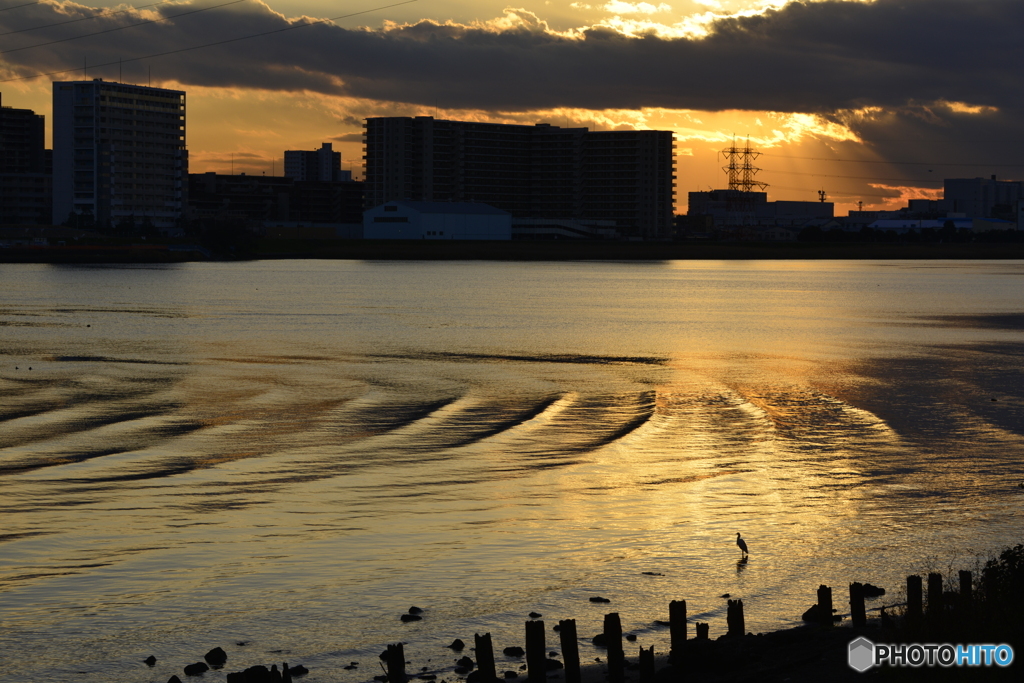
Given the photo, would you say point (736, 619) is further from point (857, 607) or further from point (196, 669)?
point (196, 669)

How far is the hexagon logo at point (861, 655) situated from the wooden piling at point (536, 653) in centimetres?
321

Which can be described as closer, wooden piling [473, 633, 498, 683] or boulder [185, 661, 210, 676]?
wooden piling [473, 633, 498, 683]

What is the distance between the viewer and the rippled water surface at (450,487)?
14969 mm

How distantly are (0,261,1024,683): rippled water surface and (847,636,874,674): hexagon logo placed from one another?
8.43 feet

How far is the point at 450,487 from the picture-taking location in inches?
880

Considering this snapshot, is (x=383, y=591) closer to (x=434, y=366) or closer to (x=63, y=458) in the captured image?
(x=63, y=458)

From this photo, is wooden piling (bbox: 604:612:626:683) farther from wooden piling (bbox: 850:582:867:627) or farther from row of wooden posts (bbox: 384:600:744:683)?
wooden piling (bbox: 850:582:867:627)

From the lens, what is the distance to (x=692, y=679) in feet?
38.8

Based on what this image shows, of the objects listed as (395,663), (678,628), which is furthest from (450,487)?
(678,628)

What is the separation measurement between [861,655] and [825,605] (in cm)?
172

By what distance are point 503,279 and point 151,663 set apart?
120m

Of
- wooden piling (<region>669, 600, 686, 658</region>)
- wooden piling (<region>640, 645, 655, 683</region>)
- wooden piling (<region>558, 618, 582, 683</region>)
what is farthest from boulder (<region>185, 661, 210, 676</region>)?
wooden piling (<region>669, 600, 686, 658</region>)

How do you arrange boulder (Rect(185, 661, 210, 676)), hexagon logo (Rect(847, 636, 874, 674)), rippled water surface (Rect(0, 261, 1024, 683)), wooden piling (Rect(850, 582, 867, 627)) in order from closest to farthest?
hexagon logo (Rect(847, 636, 874, 674)), boulder (Rect(185, 661, 210, 676)), wooden piling (Rect(850, 582, 867, 627)), rippled water surface (Rect(0, 261, 1024, 683))

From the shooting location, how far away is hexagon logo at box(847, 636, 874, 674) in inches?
448
